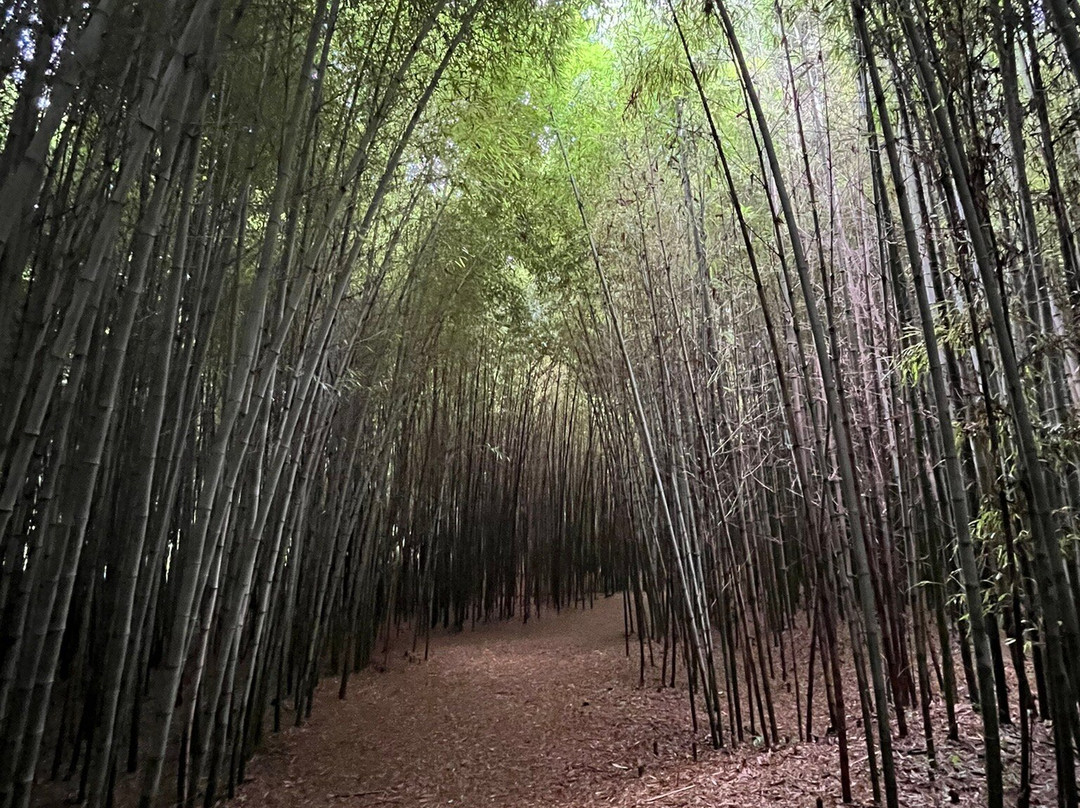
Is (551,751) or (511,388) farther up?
(511,388)

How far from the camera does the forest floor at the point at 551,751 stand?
2047 millimetres

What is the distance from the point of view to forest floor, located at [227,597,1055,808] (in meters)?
2.05

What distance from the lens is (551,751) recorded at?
3.15 metres

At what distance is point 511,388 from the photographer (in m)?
5.76

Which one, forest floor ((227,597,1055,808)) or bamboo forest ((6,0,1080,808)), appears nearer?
bamboo forest ((6,0,1080,808))

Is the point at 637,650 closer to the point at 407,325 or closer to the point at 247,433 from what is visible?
the point at 407,325

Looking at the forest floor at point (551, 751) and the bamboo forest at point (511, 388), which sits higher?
the bamboo forest at point (511, 388)

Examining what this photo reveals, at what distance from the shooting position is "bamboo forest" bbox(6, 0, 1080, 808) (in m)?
1.55

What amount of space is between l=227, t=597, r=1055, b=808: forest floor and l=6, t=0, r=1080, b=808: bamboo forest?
0.09ft

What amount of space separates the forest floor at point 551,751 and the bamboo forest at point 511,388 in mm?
26

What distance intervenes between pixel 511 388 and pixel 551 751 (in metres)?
3.21

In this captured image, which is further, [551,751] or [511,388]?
[511,388]

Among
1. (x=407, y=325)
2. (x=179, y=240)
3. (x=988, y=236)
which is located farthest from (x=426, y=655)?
(x=988, y=236)

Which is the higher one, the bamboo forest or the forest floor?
the bamboo forest
